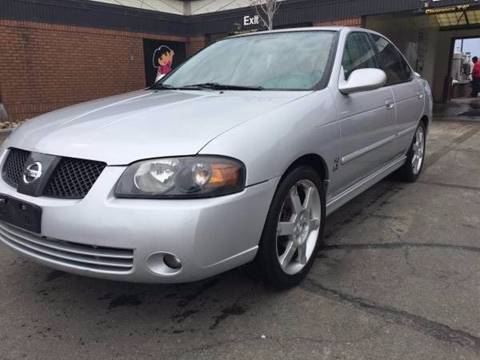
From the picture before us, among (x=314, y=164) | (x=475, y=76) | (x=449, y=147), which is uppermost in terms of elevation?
(x=475, y=76)

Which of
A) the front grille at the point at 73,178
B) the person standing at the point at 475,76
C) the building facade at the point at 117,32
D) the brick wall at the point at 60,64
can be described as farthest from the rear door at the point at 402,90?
the person standing at the point at 475,76

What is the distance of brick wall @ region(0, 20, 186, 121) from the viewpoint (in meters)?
10.3

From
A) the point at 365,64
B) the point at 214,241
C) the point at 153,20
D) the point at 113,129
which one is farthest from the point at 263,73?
the point at 153,20

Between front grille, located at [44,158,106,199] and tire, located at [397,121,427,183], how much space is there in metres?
3.75

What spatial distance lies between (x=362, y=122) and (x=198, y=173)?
1.76 m

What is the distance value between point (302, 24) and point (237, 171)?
436 inches

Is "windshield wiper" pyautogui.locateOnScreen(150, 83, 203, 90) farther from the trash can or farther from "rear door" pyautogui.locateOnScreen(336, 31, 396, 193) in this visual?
the trash can

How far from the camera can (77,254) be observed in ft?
7.62

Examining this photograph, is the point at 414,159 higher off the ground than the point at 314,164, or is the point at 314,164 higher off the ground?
the point at 314,164

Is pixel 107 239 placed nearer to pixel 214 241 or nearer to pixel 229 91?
pixel 214 241

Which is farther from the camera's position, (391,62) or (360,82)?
(391,62)

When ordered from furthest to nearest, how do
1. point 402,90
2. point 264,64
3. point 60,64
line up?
point 60,64, point 402,90, point 264,64

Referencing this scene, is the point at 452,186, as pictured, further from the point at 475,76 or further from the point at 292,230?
the point at 475,76

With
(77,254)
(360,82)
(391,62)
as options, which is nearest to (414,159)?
(391,62)
